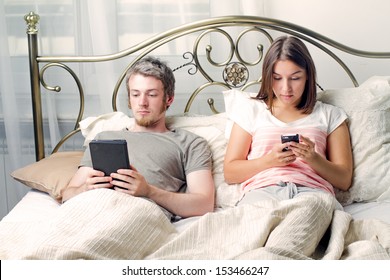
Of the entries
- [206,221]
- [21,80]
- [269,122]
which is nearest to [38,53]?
[21,80]

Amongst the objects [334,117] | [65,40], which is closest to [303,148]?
[334,117]

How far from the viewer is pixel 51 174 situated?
2.28 m

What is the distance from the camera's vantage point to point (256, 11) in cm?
268

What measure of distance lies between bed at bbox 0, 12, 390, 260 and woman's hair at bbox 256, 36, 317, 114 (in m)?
0.13

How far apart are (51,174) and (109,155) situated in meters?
0.37

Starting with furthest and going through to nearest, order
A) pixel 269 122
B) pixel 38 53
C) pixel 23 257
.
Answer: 1. pixel 38 53
2. pixel 269 122
3. pixel 23 257

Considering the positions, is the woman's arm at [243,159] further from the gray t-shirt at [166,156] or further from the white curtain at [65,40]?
the white curtain at [65,40]

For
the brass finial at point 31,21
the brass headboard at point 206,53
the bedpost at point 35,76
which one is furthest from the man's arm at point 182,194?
the brass finial at point 31,21

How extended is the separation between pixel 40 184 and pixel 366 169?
3.23ft

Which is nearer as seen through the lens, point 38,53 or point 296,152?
point 296,152

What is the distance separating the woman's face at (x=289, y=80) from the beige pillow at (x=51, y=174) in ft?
2.21

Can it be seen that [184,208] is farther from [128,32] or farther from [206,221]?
[128,32]

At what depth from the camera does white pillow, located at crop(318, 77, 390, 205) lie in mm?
2246

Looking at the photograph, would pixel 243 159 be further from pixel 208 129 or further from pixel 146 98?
pixel 146 98
